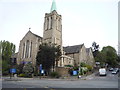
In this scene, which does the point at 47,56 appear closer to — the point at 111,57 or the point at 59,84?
the point at 59,84

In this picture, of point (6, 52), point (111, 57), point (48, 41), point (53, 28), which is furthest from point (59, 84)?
point (111, 57)

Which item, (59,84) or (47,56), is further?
(47,56)

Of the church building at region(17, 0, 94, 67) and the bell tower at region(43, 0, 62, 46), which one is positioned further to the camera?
the bell tower at region(43, 0, 62, 46)

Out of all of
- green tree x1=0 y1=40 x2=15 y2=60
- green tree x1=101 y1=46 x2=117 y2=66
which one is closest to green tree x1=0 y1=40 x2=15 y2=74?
green tree x1=0 y1=40 x2=15 y2=60

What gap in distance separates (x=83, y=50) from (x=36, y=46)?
2142 cm

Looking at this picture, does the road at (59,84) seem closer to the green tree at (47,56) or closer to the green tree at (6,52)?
the green tree at (47,56)

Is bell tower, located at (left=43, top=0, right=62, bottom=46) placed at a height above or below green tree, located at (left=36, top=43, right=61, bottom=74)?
above

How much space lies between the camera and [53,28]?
2058 inches

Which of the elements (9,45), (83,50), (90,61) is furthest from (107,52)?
(9,45)

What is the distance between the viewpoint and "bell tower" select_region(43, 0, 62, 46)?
52353mm

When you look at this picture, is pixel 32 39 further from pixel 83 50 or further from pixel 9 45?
pixel 83 50

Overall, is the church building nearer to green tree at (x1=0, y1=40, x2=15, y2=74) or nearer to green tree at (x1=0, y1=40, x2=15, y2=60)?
green tree at (x1=0, y1=40, x2=15, y2=74)

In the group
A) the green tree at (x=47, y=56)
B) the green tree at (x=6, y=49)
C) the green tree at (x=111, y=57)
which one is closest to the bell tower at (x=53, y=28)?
the green tree at (x=47, y=56)

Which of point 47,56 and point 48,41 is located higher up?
point 48,41
